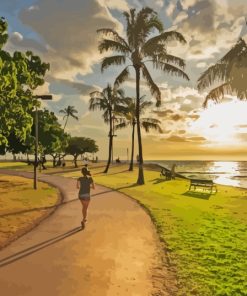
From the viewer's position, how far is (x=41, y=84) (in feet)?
98.9

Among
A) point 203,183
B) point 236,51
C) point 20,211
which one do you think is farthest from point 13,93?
point 203,183

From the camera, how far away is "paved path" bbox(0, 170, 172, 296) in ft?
22.1

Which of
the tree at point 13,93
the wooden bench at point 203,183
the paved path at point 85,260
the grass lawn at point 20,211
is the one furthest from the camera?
the wooden bench at point 203,183

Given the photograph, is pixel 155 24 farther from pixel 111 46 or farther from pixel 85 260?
pixel 85 260

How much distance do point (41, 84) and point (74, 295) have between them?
83.3ft

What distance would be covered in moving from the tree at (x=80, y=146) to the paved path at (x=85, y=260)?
81.3 m

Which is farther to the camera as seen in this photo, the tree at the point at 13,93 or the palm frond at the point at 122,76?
the palm frond at the point at 122,76

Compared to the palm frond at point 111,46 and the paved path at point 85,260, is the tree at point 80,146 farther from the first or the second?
the paved path at point 85,260

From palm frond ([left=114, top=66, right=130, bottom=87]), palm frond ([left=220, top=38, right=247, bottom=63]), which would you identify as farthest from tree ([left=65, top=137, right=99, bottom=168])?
palm frond ([left=220, top=38, right=247, bottom=63])

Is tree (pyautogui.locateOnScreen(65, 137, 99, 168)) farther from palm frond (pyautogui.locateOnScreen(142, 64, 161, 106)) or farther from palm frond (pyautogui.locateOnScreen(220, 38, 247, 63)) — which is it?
palm frond (pyautogui.locateOnScreen(220, 38, 247, 63))

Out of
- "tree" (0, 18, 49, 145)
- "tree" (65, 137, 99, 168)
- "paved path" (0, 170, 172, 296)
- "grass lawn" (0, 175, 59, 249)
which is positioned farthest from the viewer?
"tree" (65, 137, 99, 168)

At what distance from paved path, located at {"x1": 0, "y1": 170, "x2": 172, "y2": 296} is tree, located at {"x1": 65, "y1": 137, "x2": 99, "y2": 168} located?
81.3 metres

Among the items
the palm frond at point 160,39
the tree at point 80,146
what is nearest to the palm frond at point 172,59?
the palm frond at point 160,39

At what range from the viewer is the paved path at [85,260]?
22.1 feet
